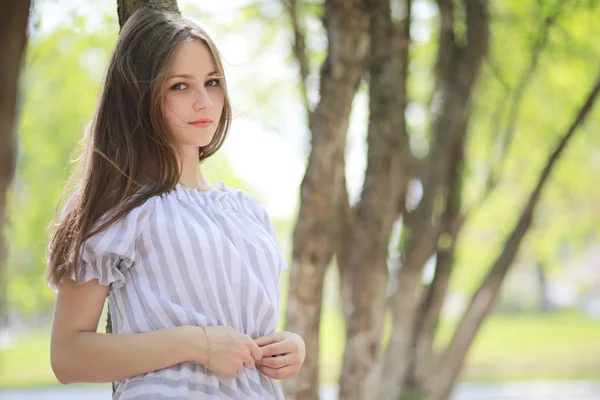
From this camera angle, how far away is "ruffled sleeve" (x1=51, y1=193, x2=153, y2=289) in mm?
1562

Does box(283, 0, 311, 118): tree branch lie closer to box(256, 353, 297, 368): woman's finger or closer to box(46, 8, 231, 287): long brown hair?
box(46, 8, 231, 287): long brown hair

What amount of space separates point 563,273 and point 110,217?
2506 cm

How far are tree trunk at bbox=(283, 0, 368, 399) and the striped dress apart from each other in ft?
5.74

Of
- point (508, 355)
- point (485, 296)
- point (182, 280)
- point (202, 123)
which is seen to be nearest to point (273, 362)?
point (182, 280)

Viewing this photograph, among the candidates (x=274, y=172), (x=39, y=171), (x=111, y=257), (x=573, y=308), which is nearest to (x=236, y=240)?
(x=111, y=257)

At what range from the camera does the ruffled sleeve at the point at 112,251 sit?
1562 millimetres

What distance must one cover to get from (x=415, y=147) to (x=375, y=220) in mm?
3913

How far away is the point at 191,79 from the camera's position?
1.76 metres

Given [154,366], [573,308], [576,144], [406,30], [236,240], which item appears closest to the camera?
[154,366]

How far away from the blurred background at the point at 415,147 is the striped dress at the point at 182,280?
32cm

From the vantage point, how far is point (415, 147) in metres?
7.97

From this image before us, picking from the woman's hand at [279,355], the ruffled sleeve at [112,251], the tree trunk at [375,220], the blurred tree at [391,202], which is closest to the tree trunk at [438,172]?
the blurred tree at [391,202]

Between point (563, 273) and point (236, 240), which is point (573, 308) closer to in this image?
point (563, 273)

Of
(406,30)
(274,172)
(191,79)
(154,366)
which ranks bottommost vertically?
(154,366)
